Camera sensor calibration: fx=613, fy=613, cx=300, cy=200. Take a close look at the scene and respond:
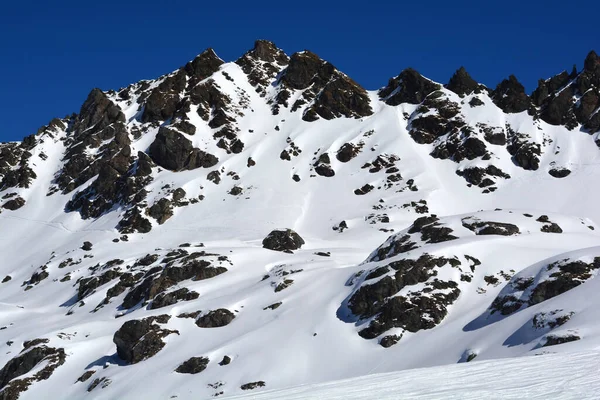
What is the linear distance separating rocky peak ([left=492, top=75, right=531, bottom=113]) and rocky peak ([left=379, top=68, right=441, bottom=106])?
44.3 feet

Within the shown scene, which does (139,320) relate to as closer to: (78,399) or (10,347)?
(78,399)

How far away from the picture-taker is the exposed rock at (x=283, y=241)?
283ft

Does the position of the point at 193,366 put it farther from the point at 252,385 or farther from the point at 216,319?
the point at 216,319

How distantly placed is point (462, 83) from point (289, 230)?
232ft

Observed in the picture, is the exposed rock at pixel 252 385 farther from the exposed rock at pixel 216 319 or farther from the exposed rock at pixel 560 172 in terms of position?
the exposed rock at pixel 560 172

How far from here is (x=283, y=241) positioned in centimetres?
8712

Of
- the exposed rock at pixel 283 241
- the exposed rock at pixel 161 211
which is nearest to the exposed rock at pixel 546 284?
the exposed rock at pixel 283 241

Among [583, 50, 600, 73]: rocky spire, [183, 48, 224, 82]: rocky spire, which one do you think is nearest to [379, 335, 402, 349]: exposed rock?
[583, 50, 600, 73]: rocky spire

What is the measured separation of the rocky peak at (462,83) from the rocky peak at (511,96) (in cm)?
506

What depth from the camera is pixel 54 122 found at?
162 m

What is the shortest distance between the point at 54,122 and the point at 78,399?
128 m

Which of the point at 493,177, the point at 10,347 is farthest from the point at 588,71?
the point at 10,347

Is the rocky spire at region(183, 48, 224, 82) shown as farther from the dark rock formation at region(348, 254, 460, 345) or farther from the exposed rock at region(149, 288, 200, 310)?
the dark rock formation at region(348, 254, 460, 345)

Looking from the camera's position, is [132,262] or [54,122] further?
[54,122]
